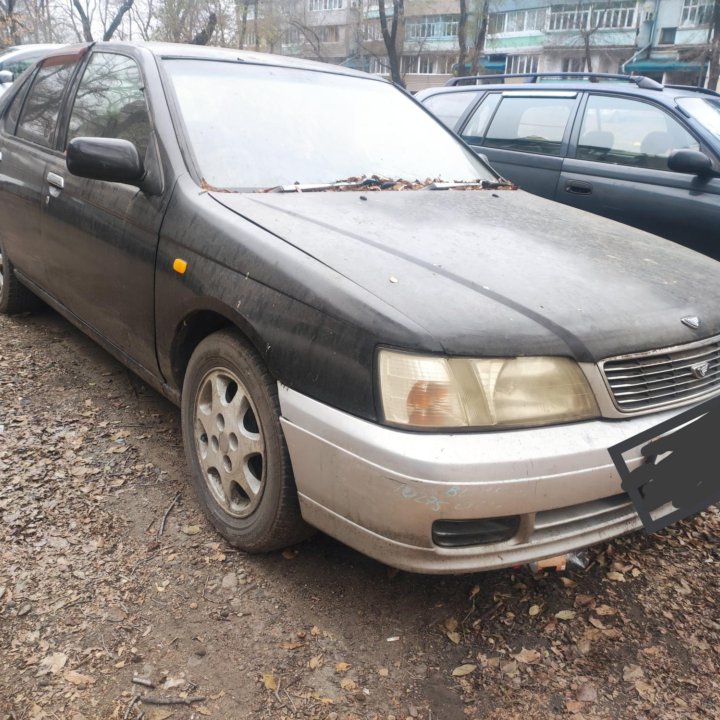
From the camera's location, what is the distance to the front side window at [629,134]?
505cm

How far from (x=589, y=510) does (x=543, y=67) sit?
50.6 m

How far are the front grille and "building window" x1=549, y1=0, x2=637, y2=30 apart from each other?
152 ft

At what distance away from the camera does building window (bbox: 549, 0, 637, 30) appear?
4300 centimetres

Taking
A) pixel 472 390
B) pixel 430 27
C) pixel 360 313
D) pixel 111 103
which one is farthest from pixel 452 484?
pixel 430 27

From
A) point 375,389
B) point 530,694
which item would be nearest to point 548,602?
point 530,694

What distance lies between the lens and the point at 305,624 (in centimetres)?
217

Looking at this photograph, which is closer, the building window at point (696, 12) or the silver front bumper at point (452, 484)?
the silver front bumper at point (452, 484)

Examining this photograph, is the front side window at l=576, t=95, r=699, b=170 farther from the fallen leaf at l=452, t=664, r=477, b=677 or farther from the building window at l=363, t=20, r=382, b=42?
the building window at l=363, t=20, r=382, b=42

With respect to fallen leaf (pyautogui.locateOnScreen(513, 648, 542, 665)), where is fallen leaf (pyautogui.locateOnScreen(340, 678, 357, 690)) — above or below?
above

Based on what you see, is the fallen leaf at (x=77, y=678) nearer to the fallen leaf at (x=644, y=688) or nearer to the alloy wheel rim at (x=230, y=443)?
the alloy wheel rim at (x=230, y=443)

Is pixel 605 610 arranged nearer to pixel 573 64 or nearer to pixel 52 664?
pixel 52 664

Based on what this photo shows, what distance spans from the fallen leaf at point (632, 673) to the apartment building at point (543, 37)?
Answer: 3781 centimetres

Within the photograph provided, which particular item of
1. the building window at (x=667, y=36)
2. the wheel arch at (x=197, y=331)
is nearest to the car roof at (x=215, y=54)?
the wheel arch at (x=197, y=331)

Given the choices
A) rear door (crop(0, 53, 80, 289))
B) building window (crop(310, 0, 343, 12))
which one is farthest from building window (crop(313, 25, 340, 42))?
rear door (crop(0, 53, 80, 289))
